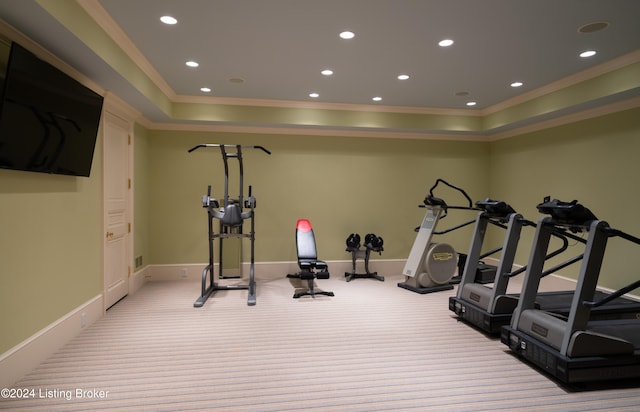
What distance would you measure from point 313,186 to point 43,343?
4329 mm

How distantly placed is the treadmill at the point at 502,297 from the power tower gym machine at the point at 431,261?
3.91ft

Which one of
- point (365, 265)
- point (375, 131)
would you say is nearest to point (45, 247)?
point (365, 265)

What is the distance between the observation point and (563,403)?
2447 millimetres

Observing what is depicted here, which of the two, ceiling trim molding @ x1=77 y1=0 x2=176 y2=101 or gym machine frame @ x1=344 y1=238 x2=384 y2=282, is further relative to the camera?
gym machine frame @ x1=344 y1=238 x2=384 y2=282

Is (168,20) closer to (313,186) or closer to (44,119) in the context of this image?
(44,119)

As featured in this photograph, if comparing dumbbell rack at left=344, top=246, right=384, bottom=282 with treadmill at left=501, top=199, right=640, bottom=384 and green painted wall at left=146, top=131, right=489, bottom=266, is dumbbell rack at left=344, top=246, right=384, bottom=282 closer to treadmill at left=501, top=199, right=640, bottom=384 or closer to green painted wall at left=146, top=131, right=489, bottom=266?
green painted wall at left=146, top=131, right=489, bottom=266

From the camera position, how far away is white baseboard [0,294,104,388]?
2.54 meters

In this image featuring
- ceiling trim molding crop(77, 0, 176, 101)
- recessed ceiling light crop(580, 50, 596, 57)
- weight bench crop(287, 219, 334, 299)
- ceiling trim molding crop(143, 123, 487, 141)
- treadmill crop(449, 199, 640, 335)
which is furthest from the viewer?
ceiling trim molding crop(143, 123, 487, 141)

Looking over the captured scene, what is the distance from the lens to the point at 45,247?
3.03 meters

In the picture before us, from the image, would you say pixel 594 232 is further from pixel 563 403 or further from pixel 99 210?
pixel 99 210

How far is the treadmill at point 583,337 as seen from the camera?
260 cm

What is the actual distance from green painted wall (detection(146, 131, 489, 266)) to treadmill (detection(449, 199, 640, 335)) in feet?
8.49

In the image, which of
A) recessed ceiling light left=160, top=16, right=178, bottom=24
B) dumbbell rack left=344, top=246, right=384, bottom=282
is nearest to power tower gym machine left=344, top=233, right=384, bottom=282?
dumbbell rack left=344, top=246, right=384, bottom=282

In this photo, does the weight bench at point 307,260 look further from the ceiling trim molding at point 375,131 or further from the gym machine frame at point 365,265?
the ceiling trim molding at point 375,131
